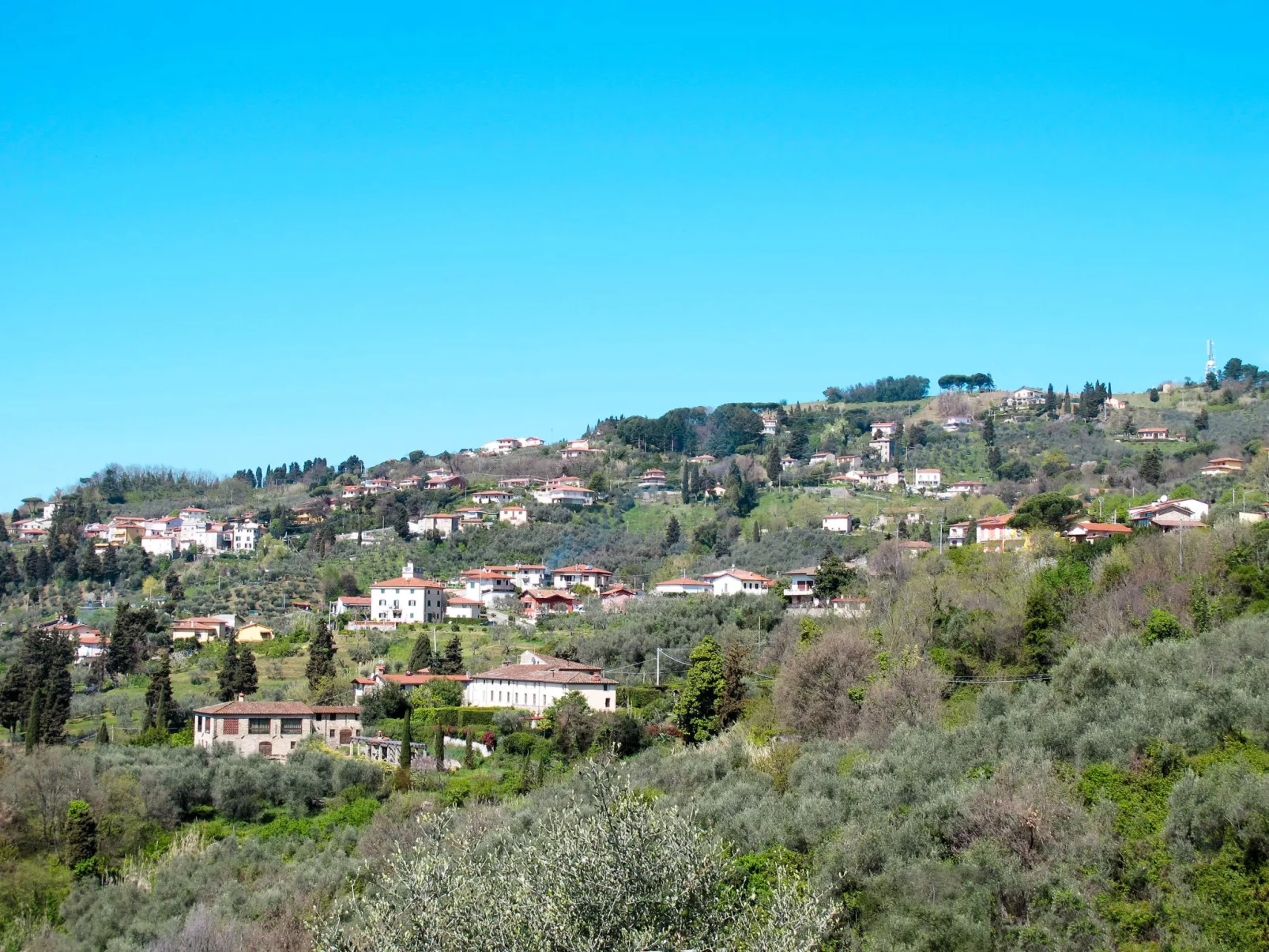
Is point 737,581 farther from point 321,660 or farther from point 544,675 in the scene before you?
point 321,660

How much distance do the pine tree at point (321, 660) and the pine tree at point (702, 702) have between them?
51.1 ft

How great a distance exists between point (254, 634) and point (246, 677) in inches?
662

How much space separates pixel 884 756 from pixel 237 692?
2831 cm

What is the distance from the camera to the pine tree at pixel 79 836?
93.8 feet

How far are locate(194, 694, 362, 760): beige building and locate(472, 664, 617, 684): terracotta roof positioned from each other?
5190 millimetres

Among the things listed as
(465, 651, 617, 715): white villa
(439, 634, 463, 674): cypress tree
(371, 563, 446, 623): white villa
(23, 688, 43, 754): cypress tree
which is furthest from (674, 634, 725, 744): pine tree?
(371, 563, 446, 623): white villa

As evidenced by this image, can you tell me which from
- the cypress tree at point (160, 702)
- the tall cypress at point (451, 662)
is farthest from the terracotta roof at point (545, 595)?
the cypress tree at point (160, 702)

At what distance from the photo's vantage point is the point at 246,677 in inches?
1825

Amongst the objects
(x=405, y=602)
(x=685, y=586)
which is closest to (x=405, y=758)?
(x=685, y=586)

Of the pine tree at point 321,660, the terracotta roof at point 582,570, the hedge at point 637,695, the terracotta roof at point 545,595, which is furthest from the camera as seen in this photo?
the terracotta roof at point 582,570

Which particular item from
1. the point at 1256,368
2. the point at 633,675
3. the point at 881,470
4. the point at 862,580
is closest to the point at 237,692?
the point at 633,675

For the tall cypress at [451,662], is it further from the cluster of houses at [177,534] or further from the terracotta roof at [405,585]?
the cluster of houses at [177,534]

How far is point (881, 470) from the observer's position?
101 m

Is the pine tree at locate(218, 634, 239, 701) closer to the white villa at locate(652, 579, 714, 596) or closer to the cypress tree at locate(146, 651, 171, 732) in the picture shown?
the cypress tree at locate(146, 651, 171, 732)
